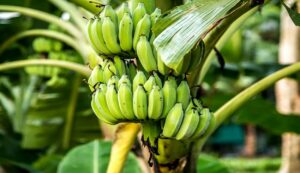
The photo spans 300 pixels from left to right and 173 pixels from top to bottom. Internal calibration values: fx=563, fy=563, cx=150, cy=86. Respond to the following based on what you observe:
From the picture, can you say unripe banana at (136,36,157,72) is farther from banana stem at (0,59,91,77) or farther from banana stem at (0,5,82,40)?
banana stem at (0,5,82,40)

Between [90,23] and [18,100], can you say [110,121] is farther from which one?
[18,100]

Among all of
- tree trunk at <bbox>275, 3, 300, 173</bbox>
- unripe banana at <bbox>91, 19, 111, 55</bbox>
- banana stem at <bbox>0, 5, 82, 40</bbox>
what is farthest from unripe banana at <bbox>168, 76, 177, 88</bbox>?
tree trunk at <bbox>275, 3, 300, 173</bbox>

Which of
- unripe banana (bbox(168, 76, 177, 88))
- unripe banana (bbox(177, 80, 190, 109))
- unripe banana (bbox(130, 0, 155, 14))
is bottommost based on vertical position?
unripe banana (bbox(177, 80, 190, 109))

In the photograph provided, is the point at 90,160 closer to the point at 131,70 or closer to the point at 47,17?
the point at 47,17

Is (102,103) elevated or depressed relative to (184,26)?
depressed

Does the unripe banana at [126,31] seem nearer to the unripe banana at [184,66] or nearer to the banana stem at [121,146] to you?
the unripe banana at [184,66]

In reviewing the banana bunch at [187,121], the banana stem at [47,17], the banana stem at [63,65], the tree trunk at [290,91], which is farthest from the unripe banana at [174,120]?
the tree trunk at [290,91]

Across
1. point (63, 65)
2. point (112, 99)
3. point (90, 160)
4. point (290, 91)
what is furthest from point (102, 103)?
point (290, 91)
